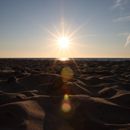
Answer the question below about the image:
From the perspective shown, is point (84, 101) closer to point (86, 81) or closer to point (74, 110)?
point (74, 110)

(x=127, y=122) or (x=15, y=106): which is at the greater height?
(x=15, y=106)

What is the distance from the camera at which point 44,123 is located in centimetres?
327

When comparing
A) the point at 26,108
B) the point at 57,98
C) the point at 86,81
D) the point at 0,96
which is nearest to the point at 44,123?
the point at 26,108

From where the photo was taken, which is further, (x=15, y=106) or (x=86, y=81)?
(x=86, y=81)

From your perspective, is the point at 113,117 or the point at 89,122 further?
the point at 113,117

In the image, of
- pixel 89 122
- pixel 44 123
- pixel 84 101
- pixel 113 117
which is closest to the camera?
pixel 44 123

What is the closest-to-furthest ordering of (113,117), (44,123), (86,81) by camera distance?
(44,123) < (113,117) < (86,81)

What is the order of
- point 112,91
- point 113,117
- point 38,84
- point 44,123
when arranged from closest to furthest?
point 44,123 → point 113,117 → point 112,91 → point 38,84

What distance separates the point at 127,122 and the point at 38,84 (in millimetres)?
3747

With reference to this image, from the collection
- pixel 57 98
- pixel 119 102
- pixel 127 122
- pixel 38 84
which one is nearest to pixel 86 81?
pixel 38 84

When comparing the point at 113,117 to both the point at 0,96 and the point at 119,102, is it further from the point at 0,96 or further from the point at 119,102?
the point at 0,96

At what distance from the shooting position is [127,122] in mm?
3621

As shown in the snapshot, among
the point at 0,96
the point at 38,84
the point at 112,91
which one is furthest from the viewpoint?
the point at 38,84

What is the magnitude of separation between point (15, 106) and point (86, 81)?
4.49 m
